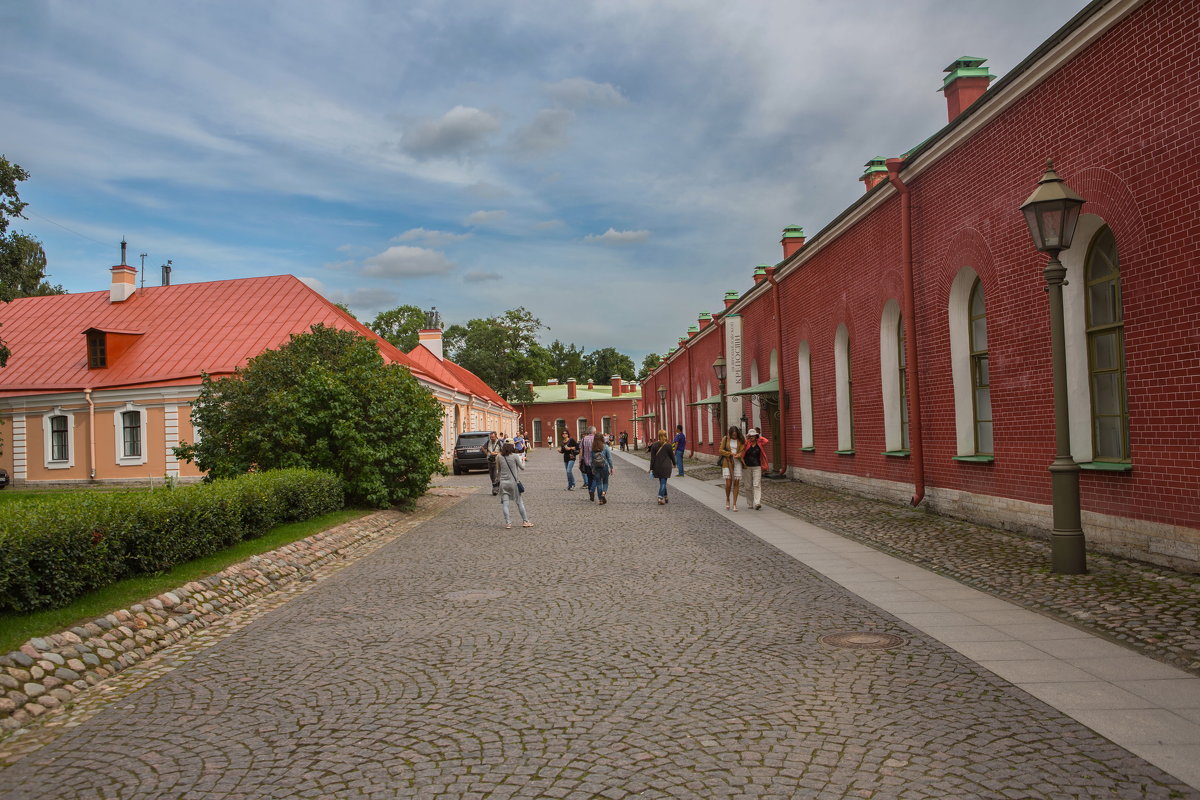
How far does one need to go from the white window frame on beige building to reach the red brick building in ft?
80.5

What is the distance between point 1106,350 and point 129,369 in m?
28.7

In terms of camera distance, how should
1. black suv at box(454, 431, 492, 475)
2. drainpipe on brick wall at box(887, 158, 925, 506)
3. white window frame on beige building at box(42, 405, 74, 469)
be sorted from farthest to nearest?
1. black suv at box(454, 431, 492, 475)
2. white window frame on beige building at box(42, 405, 74, 469)
3. drainpipe on brick wall at box(887, 158, 925, 506)

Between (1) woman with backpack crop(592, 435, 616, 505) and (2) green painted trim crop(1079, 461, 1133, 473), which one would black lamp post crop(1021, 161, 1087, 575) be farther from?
(1) woman with backpack crop(592, 435, 616, 505)

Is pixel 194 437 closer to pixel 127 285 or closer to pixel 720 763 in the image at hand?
pixel 127 285

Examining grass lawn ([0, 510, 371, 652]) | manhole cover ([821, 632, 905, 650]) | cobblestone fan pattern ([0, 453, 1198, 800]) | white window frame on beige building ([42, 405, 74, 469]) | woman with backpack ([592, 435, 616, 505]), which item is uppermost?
white window frame on beige building ([42, 405, 74, 469])

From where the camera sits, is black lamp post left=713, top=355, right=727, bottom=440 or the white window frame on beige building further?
black lamp post left=713, top=355, right=727, bottom=440

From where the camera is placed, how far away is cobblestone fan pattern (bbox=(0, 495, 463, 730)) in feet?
18.2

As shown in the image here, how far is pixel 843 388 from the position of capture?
19.8 m

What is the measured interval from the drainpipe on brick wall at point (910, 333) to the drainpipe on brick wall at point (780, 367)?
30.7 ft

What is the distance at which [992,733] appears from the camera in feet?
14.5

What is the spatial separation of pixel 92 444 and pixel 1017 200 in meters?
28.3

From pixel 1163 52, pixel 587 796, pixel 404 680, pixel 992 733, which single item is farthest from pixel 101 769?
pixel 1163 52

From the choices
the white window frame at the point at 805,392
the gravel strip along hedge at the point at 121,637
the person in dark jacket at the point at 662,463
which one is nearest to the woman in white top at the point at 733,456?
the person in dark jacket at the point at 662,463

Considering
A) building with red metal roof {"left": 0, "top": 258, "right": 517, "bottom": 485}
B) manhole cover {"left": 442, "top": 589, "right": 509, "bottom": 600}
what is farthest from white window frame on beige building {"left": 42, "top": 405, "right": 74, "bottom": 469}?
manhole cover {"left": 442, "top": 589, "right": 509, "bottom": 600}
